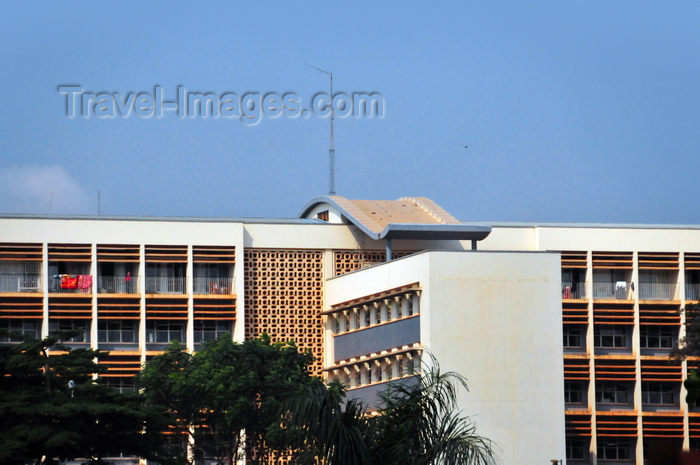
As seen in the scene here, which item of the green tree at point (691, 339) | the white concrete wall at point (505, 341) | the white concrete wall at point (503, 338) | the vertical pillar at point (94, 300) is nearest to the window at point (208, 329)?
the vertical pillar at point (94, 300)

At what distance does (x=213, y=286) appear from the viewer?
45.3m

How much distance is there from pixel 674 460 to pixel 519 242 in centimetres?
4131

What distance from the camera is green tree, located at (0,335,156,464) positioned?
27.9 m

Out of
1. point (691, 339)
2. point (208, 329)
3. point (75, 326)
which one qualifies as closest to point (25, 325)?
point (75, 326)

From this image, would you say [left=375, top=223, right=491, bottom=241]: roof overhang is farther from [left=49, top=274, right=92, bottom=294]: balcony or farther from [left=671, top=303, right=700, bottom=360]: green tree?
[left=49, top=274, right=92, bottom=294]: balcony

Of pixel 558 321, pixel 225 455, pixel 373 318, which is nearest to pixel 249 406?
pixel 225 455

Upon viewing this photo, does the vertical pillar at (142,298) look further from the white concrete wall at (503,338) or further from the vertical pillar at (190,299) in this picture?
the white concrete wall at (503,338)

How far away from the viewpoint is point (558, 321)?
Answer: 40344 millimetres

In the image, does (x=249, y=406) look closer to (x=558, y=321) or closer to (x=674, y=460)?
(x=558, y=321)

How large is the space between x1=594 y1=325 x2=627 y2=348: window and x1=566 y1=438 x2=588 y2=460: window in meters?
4.20

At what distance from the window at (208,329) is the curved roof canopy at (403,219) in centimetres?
660

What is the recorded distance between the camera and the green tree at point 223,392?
119ft

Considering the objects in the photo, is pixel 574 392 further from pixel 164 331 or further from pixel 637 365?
pixel 164 331

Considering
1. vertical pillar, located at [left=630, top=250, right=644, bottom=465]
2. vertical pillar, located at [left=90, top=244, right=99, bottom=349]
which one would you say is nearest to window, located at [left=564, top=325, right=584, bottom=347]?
vertical pillar, located at [left=630, top=250, right=644, bottom=465]
